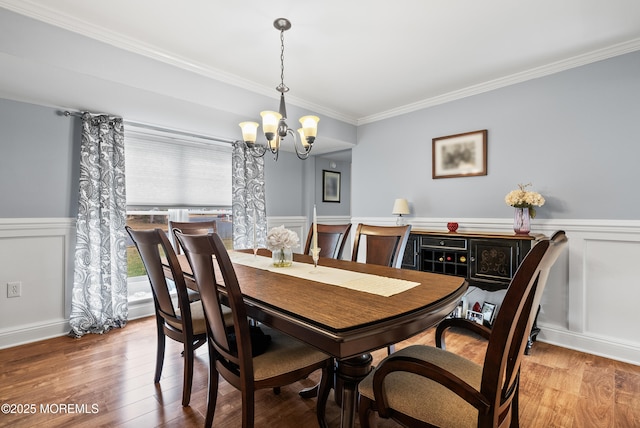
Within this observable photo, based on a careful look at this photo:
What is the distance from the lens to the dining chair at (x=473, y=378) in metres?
0.91

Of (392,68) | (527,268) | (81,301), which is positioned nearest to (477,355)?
(527,268)

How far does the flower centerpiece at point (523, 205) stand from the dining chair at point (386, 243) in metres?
1.17

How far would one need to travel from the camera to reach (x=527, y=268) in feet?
2.93

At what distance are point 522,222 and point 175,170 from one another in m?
3.61

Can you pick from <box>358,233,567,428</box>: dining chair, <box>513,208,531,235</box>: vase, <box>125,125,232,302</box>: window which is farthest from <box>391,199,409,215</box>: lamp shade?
<box>358,233,567,428</box>: dining chair

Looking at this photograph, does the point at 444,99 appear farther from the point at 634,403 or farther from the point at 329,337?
the point at 329,337

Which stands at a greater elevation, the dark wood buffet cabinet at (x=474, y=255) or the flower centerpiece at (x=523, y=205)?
the flower centerpiece at (x=523, y=205)

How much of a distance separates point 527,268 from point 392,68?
8.12ft

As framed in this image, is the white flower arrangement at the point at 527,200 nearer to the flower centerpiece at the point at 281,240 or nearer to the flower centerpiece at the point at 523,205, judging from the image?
the flower centerpiece at the point at 523,205

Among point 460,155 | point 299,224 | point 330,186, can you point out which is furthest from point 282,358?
point 330,186

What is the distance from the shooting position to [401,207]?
361cm

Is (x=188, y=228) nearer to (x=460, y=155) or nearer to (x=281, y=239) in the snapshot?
A: (x=281, y=239)

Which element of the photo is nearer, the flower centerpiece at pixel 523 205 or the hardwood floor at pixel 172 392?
the hardwood floor at pixel 172 392

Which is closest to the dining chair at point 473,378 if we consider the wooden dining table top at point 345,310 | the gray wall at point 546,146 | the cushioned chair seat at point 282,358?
the wooden dining table top at point 345,310
